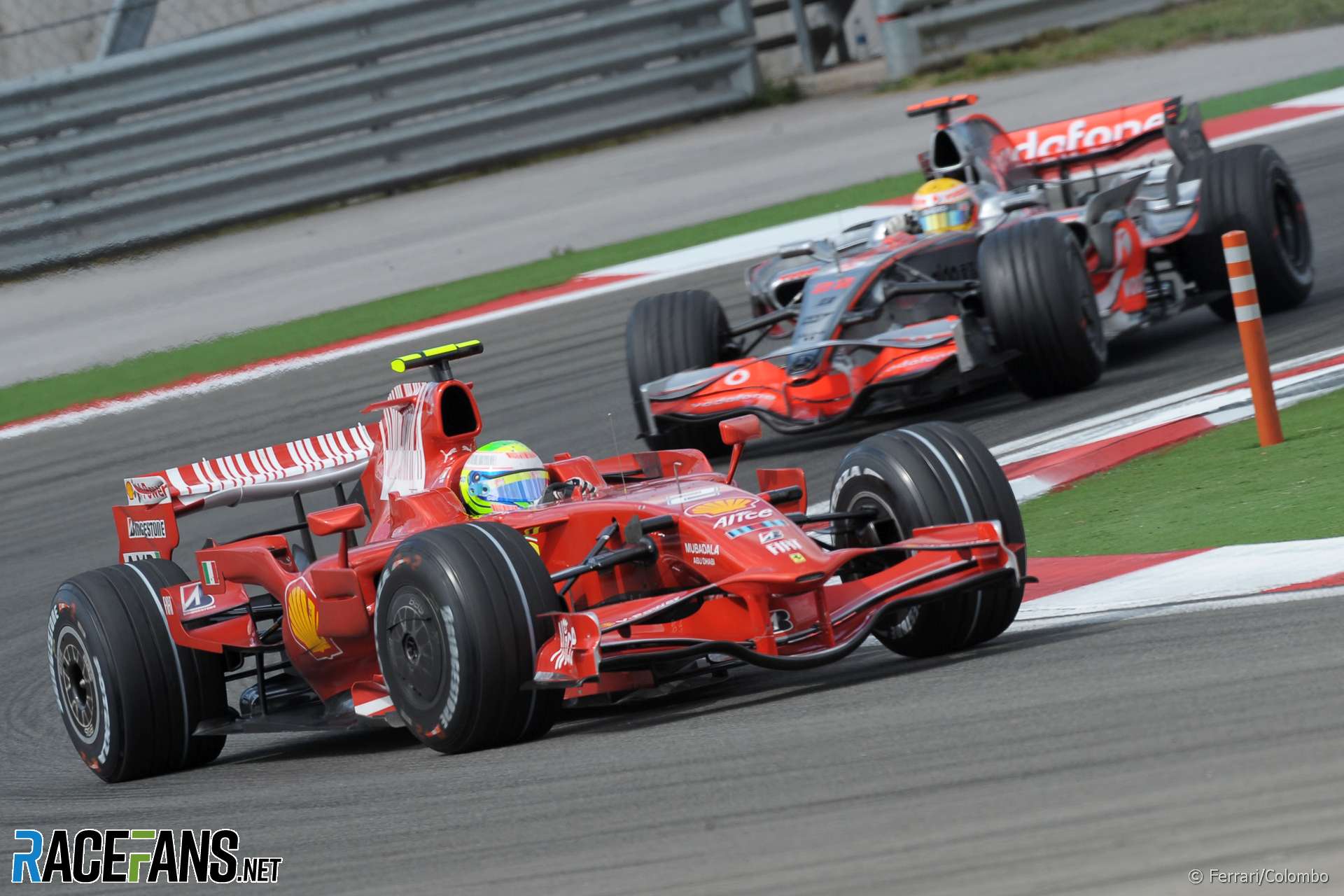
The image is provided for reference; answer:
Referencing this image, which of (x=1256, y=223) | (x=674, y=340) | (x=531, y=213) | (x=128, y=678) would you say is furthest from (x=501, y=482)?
(x=531, y=213)

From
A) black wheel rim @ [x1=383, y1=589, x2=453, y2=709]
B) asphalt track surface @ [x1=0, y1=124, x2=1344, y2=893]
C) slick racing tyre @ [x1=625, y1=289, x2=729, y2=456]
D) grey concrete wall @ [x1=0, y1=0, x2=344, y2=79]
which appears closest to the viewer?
asphalt track surface @ [x1=0, y1=124, x2=1344, y2=893]

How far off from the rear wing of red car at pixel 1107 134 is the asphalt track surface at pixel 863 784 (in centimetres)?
775

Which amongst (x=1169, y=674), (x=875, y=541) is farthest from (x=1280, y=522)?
(x=1169, y=674)

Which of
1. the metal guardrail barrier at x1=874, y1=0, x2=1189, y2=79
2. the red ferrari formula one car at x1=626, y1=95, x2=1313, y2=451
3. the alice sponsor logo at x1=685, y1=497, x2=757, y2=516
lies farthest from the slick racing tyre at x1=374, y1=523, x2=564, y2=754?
the metal guardrail barrier at x1=874, y1=0, x2=1189, y2=79

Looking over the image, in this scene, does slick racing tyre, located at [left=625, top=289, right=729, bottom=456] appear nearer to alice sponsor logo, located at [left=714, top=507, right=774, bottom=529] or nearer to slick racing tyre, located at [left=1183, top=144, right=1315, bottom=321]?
slick racing tyre, located at [left=1183, top=144, right=1315, bottom=321]

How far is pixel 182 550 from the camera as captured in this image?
13.2 metres

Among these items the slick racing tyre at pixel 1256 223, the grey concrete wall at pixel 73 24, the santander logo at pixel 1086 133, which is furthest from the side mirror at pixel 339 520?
the grey concrete wall at pixel 73 24

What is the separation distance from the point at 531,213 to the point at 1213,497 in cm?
1529

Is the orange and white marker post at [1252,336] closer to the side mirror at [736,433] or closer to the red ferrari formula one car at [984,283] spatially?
the red ferrari formula one car at [984,283]

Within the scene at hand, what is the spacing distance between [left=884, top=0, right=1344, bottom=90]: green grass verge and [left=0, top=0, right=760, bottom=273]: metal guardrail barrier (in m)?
3.14

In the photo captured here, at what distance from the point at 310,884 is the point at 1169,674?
8.07 feet

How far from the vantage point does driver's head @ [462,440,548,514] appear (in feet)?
23.6

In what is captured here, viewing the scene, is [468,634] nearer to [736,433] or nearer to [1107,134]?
[736,433]

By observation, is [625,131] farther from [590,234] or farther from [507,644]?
[507,644]
